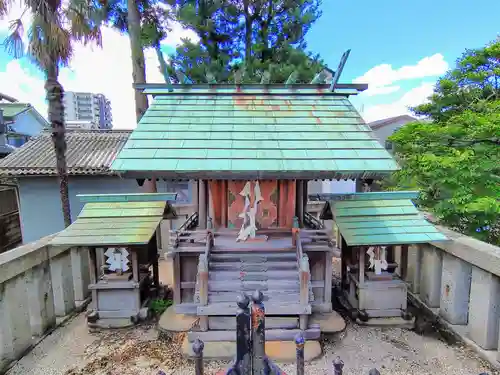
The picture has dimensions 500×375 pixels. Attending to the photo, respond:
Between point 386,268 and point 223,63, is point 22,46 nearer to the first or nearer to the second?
point 223,63

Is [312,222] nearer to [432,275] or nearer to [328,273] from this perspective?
[328,273]

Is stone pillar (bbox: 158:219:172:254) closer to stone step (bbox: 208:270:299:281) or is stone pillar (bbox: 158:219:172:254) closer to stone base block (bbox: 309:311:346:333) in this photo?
stone step (bbox: 208:270:299:281)

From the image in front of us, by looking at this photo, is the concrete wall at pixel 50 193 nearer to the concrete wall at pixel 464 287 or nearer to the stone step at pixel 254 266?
the stone step at pixel 254 266

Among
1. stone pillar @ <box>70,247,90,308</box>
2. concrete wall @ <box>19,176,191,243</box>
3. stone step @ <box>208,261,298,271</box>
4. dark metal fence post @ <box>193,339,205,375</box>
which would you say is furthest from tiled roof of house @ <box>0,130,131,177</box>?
dark metal fence post @ <box>193,339,205,375</box>

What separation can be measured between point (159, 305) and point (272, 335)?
3.12 meters

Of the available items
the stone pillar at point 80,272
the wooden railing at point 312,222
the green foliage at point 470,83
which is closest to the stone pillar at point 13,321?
the stone pillar at point 80,272

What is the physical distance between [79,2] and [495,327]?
14.0m

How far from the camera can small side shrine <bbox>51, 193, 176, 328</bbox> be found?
6.07 metres

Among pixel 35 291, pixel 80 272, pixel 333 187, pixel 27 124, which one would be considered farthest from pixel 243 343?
pixel 27 124

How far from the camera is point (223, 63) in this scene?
13906 millimetres

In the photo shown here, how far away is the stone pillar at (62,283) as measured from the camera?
259 inches

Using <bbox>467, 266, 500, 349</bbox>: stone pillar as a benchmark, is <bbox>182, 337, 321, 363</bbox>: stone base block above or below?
below

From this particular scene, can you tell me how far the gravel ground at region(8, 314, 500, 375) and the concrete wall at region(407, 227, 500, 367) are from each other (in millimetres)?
474

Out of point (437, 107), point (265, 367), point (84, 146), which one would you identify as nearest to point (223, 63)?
point (84, 146)
